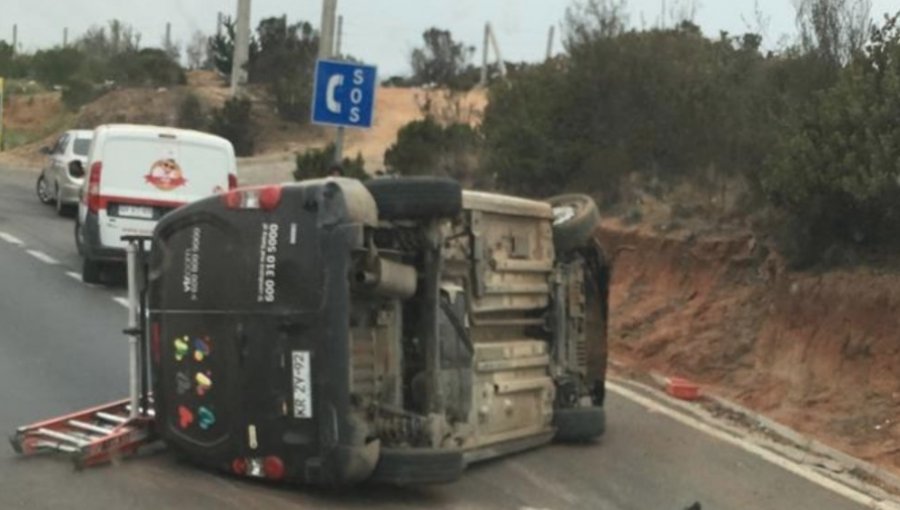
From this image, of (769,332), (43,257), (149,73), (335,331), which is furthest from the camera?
(149,73)

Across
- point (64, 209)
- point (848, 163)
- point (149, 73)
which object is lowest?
point (64, 209)

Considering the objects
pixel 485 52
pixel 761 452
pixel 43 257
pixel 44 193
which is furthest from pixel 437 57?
pixel 761 452

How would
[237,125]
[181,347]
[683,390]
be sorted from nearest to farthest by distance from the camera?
[181,347] → [683,390] → [237,125]

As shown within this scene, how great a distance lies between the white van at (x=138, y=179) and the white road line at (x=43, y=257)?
2809mm

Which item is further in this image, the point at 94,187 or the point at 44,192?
the point at 44,192

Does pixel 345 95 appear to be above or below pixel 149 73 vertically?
below

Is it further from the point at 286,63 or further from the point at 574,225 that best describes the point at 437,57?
the point at 574,225

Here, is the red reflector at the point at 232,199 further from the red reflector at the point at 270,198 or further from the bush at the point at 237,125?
the bush at the point at 237,125

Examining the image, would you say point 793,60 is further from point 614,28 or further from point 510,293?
point 510,293

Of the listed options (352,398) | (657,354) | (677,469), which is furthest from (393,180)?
(657,354)

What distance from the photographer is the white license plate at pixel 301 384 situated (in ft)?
26.3

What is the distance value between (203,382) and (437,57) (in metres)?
64.4

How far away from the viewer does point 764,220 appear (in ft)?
56.7

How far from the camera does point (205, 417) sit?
8.54 metres
